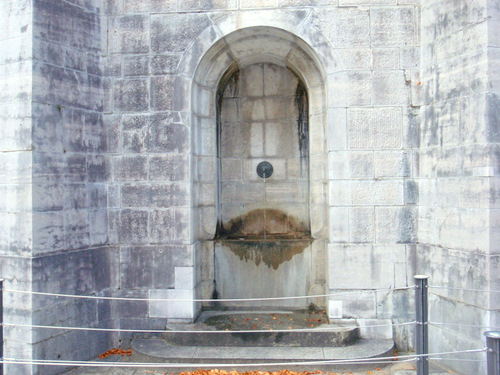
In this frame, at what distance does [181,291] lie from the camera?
227 inches

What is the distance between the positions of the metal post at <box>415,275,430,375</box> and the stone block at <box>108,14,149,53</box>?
14.1ft

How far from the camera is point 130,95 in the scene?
232 inches

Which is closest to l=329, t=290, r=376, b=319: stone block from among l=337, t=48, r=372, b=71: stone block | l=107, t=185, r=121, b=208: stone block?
l=337, t=48, r=372, b=71: stone block

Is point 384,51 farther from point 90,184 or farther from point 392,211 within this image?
point 90,184

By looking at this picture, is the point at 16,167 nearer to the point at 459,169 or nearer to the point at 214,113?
the point at 214,113

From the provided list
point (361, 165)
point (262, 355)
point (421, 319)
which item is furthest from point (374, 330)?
point (361, 165)

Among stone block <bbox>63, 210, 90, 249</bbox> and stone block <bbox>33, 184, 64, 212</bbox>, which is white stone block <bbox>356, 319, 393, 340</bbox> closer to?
stone block <bbox>63, 210, 90, 249</bbox>

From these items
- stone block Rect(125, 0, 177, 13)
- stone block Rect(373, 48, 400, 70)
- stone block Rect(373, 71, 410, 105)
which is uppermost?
stone block Rect(125, 0, 177, 13)

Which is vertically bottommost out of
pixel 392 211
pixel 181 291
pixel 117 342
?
pixel 117 342

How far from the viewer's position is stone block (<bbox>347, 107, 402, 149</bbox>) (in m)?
5.66

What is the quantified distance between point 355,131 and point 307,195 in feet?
4.88

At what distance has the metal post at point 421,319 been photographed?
3.83m

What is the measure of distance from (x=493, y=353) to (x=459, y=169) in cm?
231

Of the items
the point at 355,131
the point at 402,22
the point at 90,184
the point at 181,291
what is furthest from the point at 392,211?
the point at 90,184
